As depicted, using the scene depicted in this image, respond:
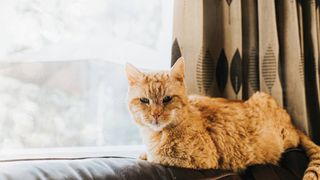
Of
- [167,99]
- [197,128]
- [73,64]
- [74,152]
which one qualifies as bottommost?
[74,152]

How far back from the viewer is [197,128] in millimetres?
1154

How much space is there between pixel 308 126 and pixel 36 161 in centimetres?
117

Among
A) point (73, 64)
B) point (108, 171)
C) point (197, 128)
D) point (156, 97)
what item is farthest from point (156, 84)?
point (73, 64)

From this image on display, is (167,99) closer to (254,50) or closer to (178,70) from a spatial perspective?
(178,70)

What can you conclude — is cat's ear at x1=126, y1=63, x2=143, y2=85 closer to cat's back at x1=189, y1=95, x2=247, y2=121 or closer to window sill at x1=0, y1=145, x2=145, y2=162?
cat's back at x1=189, y1=95, x2=247, y2=121

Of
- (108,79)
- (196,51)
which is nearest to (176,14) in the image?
(196,51)

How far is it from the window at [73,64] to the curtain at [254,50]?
19 cm

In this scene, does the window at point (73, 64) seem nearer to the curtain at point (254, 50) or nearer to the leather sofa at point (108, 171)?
the curtain at point (254, 50)

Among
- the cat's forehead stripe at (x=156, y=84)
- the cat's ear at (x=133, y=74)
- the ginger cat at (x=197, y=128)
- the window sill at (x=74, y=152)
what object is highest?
the cat's ear at (x=133, y=74)

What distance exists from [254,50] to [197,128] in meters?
0.55

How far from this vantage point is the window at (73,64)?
1427 millimetres

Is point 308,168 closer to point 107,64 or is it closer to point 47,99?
point 107,64

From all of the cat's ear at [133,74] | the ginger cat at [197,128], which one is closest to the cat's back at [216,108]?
the ginger cat at [197,128]

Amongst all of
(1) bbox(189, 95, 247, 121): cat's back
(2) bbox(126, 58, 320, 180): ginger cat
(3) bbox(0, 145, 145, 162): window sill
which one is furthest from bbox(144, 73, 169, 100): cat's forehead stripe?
(3) bbox(0, 145, 145, 162): window sill
